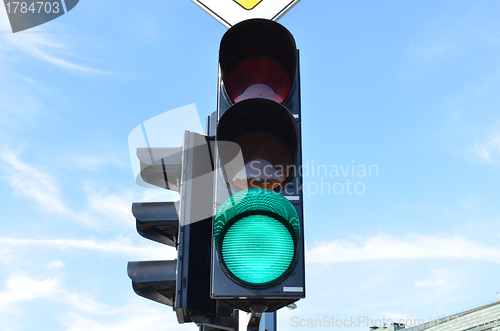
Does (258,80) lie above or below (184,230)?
above

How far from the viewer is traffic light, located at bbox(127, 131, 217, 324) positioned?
2.28 meters

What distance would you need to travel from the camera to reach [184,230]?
239 cm

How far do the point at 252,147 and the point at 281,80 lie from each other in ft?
1.31

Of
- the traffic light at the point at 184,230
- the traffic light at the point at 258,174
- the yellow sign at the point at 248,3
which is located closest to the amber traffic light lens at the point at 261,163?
the traffic light at the point at 258,174

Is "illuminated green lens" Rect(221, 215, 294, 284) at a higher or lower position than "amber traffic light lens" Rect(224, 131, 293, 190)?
lower

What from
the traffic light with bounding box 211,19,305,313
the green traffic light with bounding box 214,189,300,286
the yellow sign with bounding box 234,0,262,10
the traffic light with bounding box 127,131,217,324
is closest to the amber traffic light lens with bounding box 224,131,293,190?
the traffic light with bounding box 211,19,305,313

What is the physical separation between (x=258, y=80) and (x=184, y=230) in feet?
2.97

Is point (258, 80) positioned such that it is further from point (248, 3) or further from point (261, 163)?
point (248, 3)

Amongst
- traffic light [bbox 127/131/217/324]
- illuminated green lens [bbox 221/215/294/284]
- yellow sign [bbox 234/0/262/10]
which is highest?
yellow sign [bbox 234/0/262/10]

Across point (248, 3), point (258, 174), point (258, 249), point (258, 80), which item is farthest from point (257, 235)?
point (248, 3)

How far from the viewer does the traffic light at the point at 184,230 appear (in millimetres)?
2275

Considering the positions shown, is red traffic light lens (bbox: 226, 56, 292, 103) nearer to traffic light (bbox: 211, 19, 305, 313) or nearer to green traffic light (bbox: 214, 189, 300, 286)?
traffic light (bbox: 211, 19, 305, 313)

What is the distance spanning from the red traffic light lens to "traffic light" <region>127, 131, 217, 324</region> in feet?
1.88

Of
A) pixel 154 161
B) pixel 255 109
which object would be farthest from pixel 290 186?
pixel 154 161
